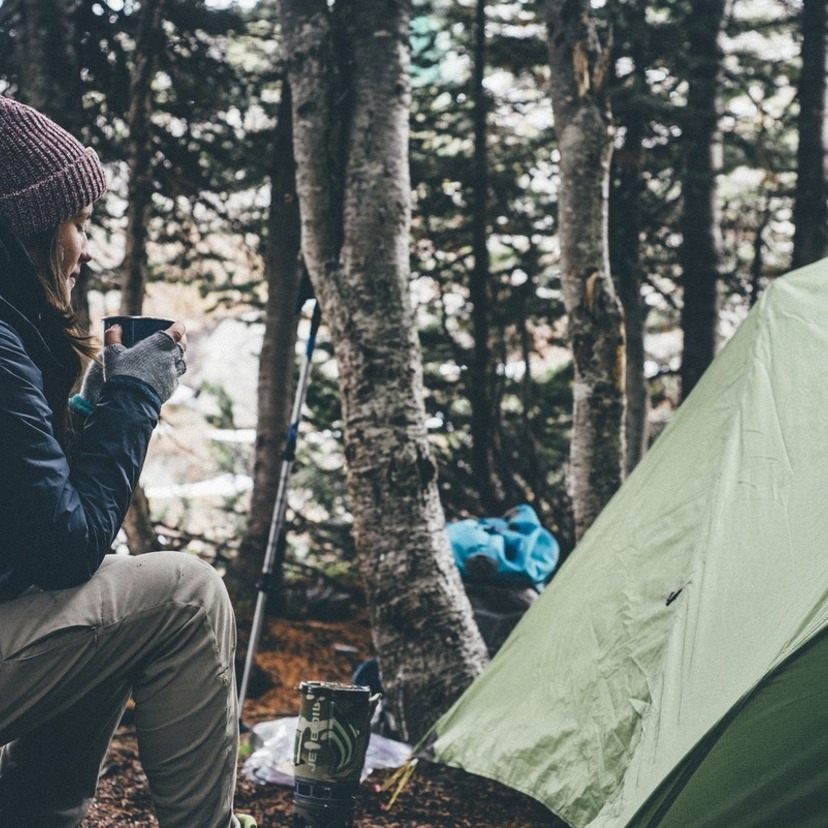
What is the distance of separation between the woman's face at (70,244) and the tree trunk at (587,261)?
370 centimetres

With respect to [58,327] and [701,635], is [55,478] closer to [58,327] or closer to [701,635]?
[58,327]

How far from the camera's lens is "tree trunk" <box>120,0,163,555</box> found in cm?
536

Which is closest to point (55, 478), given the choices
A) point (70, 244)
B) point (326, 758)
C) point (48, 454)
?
point (48, 454)

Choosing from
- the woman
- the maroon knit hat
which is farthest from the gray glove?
the maroon knit hat

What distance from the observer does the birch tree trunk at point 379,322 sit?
3883 millimetres

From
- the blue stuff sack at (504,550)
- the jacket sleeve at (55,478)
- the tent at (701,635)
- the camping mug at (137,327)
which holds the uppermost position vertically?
the camping mug at (137,327)

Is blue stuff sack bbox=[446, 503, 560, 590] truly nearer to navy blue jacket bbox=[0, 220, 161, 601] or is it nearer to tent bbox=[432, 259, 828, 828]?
tent bbox=[432, 259, 828, 828]

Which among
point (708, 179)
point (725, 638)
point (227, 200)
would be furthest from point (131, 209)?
point (708, 179)

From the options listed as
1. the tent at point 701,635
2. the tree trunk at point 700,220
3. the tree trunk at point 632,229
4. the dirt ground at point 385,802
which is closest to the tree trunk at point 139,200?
the dirt ground at point 385,802

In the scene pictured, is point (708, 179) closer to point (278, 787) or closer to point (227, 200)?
point (227, 200)

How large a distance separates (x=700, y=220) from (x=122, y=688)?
695 cm

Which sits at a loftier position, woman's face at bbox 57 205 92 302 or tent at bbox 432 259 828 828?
woman's face at bbox 57 205 92 302

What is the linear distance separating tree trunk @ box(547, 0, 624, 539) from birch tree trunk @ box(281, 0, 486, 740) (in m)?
1.62

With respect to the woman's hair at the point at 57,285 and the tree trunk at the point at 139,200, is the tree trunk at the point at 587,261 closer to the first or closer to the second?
the tree trunk at the point at 139,200
